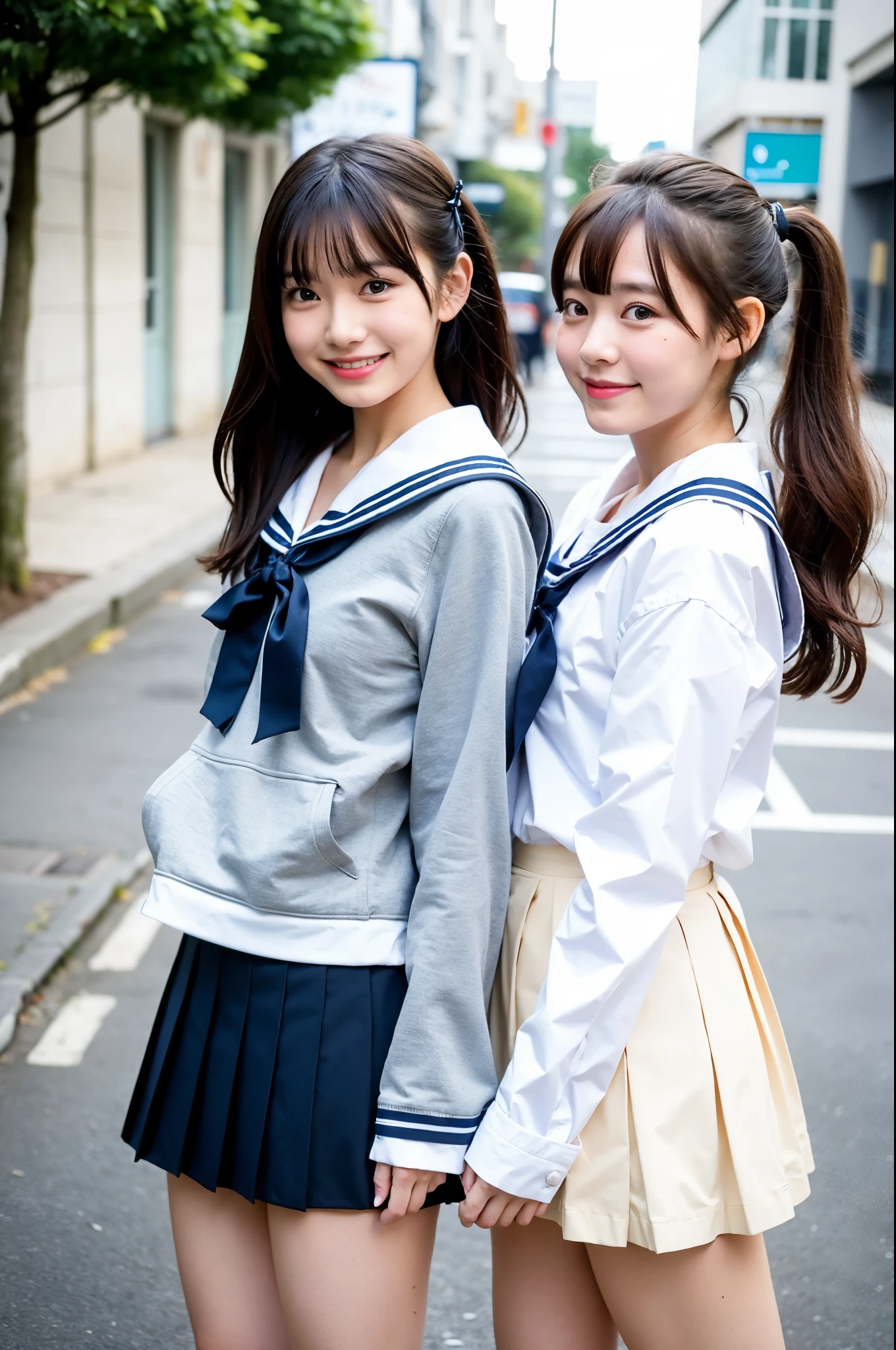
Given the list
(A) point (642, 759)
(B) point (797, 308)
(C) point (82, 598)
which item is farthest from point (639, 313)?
(C) point (82, 598)

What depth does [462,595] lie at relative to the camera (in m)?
1.55

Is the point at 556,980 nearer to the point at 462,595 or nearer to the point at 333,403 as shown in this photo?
the point at 462,595

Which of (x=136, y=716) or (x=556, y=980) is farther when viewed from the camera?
(x=136, y=716)

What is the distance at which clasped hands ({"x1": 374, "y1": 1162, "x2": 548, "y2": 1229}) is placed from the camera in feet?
4.99

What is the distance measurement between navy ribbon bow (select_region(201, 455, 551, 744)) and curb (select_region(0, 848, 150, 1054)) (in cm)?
Result: 221

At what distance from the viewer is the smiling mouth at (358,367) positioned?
1.67 meters

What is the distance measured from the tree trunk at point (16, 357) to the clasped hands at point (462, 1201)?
675cm

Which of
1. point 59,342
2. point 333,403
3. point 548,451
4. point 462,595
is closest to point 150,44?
point 59,342

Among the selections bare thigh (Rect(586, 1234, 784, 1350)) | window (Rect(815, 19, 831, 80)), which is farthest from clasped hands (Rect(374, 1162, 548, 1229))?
window (Rect(815, 19, 831, 80))

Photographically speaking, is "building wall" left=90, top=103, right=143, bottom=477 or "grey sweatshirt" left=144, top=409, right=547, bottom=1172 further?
"building wall" left=90, top=103, right=143, bottom=477

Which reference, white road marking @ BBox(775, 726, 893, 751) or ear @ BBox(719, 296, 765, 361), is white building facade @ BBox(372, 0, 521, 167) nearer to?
white road marking @ BBox(775, 726, 893, 751)

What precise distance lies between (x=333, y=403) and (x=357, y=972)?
76 cm

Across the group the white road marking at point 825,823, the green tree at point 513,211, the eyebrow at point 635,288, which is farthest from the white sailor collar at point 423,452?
the green tree at point 513,211

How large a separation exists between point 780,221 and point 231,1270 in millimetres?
1403
